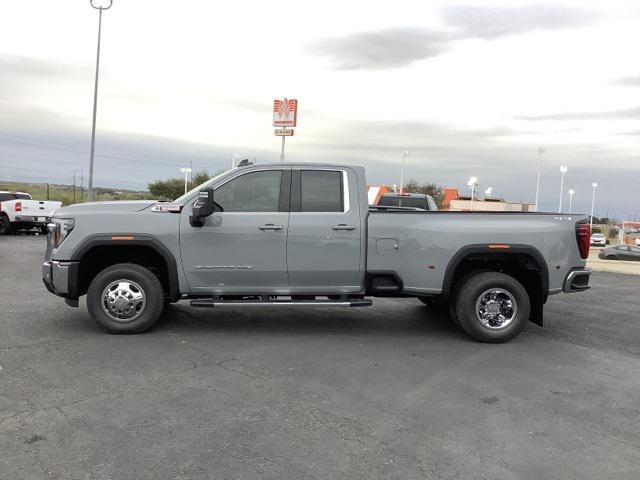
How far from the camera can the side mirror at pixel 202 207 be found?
6234mm

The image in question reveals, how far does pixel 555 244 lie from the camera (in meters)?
6.57

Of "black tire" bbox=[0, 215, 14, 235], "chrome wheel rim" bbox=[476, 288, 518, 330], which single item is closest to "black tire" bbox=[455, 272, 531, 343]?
"chrome wheel rim" bbox=[476, 288, 518, 330]

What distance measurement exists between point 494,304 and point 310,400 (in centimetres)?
305

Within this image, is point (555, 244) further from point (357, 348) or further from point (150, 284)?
point (150, 284)

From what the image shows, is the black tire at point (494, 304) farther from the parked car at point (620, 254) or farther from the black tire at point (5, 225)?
the parked car at point (620, 254)

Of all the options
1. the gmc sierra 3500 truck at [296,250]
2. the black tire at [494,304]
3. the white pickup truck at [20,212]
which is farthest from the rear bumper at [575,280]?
the white pickup truck at [20,212]

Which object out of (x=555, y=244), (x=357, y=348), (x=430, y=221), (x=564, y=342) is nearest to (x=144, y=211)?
(x=357, y=348)

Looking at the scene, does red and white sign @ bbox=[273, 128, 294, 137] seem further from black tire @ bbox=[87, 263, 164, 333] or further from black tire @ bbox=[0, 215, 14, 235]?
black tire @ bbox=[87, 263, 164, 333]

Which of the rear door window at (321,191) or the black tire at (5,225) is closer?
the rear door window at (321,191)

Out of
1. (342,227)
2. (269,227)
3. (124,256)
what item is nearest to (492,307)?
(342,227)

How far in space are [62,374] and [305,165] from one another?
3.50 m

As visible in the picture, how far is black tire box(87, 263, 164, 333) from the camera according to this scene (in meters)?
6.45

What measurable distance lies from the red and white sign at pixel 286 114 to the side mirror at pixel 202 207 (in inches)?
659

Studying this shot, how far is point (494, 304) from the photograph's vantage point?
21.9 ft
